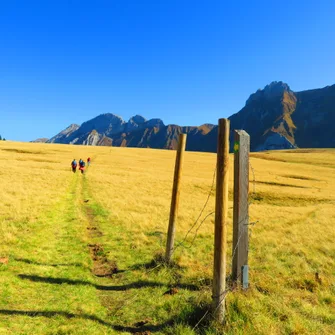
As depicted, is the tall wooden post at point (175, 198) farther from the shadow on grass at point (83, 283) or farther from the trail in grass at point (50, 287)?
the trail in grass at point (50, 287)

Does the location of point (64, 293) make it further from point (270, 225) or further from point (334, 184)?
point (334, 184)

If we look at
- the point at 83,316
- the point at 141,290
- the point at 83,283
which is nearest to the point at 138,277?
the point at 141,290

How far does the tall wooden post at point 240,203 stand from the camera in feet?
22.7

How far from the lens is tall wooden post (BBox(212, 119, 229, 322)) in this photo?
5.64 metres

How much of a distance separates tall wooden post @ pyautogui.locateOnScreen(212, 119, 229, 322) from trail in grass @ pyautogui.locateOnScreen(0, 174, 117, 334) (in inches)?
86.4

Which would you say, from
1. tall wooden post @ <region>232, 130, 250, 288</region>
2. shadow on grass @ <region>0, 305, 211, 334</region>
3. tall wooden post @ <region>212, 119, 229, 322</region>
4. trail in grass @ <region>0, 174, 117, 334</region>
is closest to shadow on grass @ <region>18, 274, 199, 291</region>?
trail in grass @ <region>0, 174, 117, 334</region>

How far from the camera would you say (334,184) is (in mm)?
48938

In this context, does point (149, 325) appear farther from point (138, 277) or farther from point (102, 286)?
point (138, 277)

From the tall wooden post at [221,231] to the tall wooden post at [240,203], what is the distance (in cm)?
111

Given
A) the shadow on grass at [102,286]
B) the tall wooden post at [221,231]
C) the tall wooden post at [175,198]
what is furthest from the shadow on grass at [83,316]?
the tall wooden post at [175,198]

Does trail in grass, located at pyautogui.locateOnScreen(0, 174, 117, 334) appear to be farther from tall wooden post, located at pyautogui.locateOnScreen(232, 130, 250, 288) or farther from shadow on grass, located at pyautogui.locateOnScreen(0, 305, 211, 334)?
tall wooden post, located at pyautogui.locateOnScreen(232, 130, 250, 288)

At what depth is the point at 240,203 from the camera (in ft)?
22.8

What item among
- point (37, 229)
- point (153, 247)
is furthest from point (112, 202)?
point (153, 247)

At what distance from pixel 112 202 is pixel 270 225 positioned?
1107 cm
